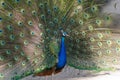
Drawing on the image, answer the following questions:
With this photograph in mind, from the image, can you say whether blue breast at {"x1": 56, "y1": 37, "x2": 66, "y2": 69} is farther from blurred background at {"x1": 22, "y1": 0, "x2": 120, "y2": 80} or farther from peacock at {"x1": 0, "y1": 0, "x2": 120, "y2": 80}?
blurred background at {"x1": 22, "y1": 0, "x2": 120, "y2": 80}

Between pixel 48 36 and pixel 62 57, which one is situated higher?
pixel 48 36

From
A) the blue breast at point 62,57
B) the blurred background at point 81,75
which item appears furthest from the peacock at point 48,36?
the blurred background at point 81,75

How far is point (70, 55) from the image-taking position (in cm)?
566

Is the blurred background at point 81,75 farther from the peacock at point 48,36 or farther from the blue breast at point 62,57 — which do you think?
the blue breast at point 62,57

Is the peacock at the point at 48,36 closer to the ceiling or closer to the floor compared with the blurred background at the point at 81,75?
closer to the ceiling

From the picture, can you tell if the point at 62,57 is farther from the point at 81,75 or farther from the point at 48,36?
the point at 81,75

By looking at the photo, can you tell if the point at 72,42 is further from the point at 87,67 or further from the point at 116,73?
the point at 116,73

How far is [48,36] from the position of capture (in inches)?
213

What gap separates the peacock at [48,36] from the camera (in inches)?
214

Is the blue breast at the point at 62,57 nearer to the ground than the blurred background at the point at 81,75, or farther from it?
farther from it

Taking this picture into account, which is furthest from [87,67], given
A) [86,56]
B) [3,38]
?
[3,38]

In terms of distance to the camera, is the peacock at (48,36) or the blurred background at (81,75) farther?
the blurred background at (81,75)

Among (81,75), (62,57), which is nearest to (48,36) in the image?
(62,57)

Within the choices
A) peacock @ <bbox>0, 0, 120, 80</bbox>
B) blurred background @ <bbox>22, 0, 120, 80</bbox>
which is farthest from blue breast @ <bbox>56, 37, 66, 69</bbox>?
blurred background @ <bbox>22, 0, 120, 80</bbox>
